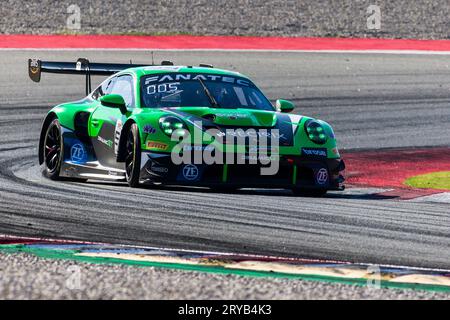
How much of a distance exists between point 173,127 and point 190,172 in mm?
441

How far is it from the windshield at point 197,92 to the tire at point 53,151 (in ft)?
3.57

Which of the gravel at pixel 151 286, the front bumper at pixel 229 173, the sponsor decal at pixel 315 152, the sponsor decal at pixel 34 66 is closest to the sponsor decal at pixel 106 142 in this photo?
the front bumper at pixel 229 173

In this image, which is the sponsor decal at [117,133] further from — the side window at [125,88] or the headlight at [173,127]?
the headlight at [173,127]

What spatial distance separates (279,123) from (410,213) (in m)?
1.90

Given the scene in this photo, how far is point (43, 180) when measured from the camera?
11.3m

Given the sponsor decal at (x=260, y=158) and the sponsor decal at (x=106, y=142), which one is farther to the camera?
the sponsor decal at (x=106, y=142)

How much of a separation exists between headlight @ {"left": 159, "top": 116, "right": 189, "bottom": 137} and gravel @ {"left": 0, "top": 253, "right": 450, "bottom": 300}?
390 cm

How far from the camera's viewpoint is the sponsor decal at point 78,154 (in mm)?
11391

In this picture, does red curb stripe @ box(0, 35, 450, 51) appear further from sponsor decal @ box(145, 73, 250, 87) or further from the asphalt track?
sponsor decal @ box(145, 73, 250, 87)

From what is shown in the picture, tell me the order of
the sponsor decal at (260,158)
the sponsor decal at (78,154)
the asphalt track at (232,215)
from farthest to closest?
the sponsor decal at (78,154) → the sponsor decal at (260,158) → the asphalt track at (232,215)

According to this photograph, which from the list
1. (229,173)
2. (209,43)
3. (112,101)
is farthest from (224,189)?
(209,43)

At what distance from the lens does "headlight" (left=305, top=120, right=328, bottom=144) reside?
1057 centimetres

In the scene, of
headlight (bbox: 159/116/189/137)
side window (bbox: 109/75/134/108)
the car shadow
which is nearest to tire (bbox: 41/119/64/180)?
the car shadow

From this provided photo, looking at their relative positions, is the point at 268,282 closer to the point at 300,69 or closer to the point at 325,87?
the point at 325,87
